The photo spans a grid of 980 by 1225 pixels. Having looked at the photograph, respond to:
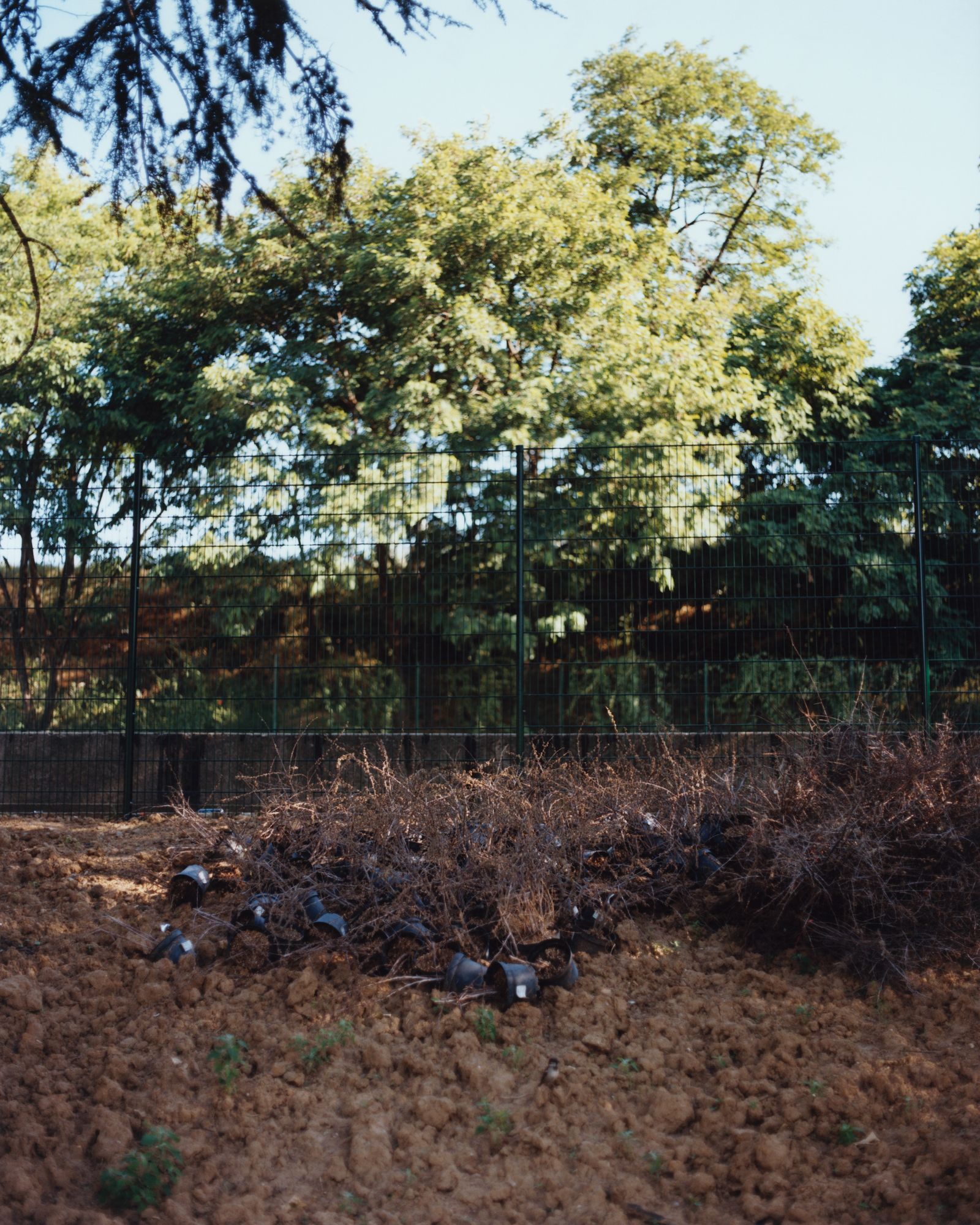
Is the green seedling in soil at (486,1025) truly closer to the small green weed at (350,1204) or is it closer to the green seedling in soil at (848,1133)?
the small green weed at (350,1204)

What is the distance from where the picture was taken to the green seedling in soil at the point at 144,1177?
2639 mm

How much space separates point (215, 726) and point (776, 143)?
46.0 feet

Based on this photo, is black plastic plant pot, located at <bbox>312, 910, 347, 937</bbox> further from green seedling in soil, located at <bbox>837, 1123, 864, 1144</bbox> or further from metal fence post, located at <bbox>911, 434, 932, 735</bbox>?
metal fence post, located at <bbox>911, 434, 932, 735</bbox>

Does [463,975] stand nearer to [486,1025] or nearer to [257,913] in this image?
[486,1025]

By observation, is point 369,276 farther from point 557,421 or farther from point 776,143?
point 776,143

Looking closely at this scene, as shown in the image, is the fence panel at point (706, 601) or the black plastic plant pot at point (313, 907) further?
the fence panel at point (706, 601)

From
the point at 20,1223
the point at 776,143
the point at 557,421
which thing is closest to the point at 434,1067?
the point at 20,1223

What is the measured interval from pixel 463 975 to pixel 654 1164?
1.05m

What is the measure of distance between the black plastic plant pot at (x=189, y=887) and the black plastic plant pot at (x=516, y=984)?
1.55m

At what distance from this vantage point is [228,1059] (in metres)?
3.30

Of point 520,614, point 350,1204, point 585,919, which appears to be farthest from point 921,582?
point 350,1204

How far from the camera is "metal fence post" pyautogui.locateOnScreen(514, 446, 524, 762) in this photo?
755 centimetres

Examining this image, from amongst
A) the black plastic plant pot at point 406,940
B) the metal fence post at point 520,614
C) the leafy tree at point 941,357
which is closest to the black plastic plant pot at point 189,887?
the black plastic plant pot at point 406,940

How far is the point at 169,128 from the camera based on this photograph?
13.9 ft
